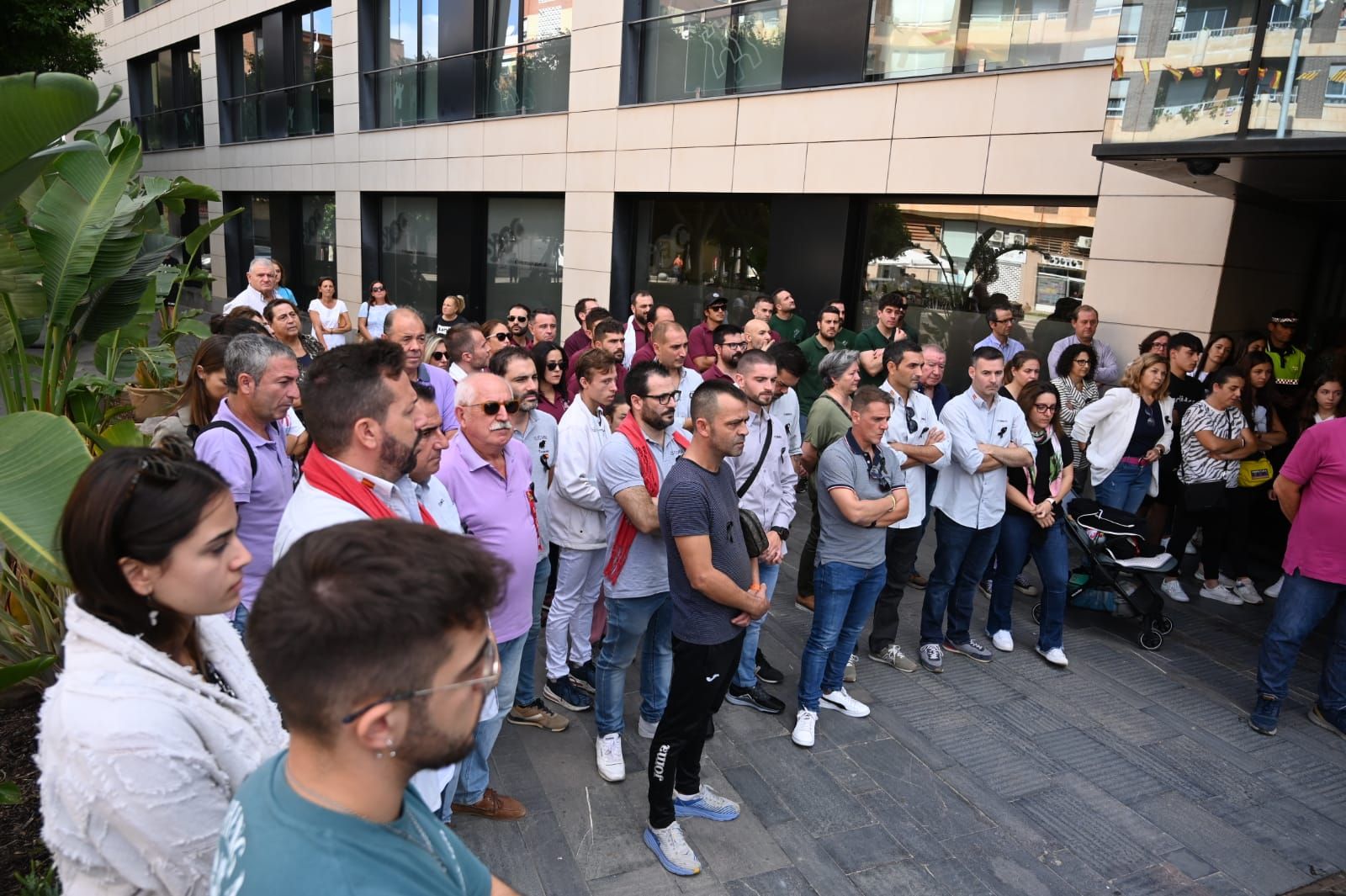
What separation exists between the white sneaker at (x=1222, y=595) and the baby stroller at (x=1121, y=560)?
3.37 ft

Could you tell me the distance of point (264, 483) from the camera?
374cm

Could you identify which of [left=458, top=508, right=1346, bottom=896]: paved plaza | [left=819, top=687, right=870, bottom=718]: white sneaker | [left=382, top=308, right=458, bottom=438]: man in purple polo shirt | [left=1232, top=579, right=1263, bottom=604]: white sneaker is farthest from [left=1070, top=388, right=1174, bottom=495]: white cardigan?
[left=382, top=308, right=458, bottom=438]: man in purple polo shirt

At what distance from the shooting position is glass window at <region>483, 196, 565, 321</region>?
14930mm

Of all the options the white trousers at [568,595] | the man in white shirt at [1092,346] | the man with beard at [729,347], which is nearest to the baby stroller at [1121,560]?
the man in white shirt at [1092,346]

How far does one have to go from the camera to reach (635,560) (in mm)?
4078

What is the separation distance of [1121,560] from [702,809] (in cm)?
386

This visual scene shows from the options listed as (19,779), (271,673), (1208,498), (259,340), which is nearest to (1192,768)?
(1208,498)

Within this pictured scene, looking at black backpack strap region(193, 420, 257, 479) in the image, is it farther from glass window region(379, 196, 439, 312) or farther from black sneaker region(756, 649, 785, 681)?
glass window region(379, 196, 439, 312)

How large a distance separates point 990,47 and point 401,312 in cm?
688

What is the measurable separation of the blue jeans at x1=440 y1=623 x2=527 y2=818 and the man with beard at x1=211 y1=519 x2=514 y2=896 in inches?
89.7

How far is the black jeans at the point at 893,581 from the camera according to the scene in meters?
5.61

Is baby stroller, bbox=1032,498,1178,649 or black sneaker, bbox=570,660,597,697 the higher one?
baby stroller, bbox=1032,498,1178,649

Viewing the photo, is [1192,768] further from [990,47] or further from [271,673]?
[990,47]

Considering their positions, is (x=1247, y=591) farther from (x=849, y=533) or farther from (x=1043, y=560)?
(x=849, y=533)
